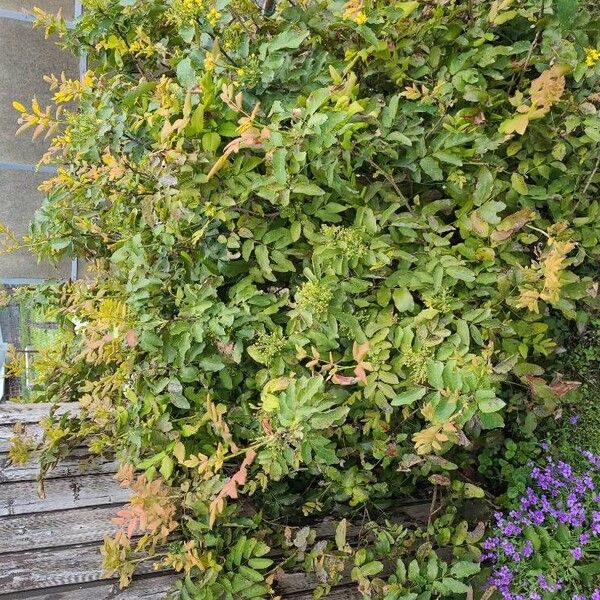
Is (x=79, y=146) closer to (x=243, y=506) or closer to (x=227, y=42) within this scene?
(x=227, y=42)

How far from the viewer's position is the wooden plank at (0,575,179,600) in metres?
1.65

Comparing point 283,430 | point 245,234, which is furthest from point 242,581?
point 245,234

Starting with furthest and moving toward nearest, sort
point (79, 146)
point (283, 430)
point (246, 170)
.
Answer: point (79, 146)
point (246, 170)
point (283, 430)

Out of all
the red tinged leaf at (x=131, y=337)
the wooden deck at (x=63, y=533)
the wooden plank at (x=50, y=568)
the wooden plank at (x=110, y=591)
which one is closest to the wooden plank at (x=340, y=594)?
the wooden deck at (x=63, y=533)

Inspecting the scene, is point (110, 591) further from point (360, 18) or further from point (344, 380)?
point (360, 18)

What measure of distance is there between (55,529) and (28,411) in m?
0.43

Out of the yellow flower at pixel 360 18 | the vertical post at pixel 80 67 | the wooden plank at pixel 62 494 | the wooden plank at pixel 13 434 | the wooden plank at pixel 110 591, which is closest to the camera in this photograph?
the yellow flower at pixel 360 18

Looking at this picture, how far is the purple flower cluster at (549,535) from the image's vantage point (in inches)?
73.6

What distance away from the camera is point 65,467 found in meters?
1.91

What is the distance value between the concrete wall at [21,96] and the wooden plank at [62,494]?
218 centimetres

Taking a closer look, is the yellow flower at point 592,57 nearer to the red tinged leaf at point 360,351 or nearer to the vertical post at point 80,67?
the red tinged leaf at point 360,351

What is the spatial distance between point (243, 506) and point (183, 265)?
76 cm

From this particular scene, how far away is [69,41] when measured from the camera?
1820 millimetres

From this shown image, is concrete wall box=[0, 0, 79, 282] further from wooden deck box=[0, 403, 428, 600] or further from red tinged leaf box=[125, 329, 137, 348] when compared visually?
red tinged leaf box=[125, 329, 137, 348]
